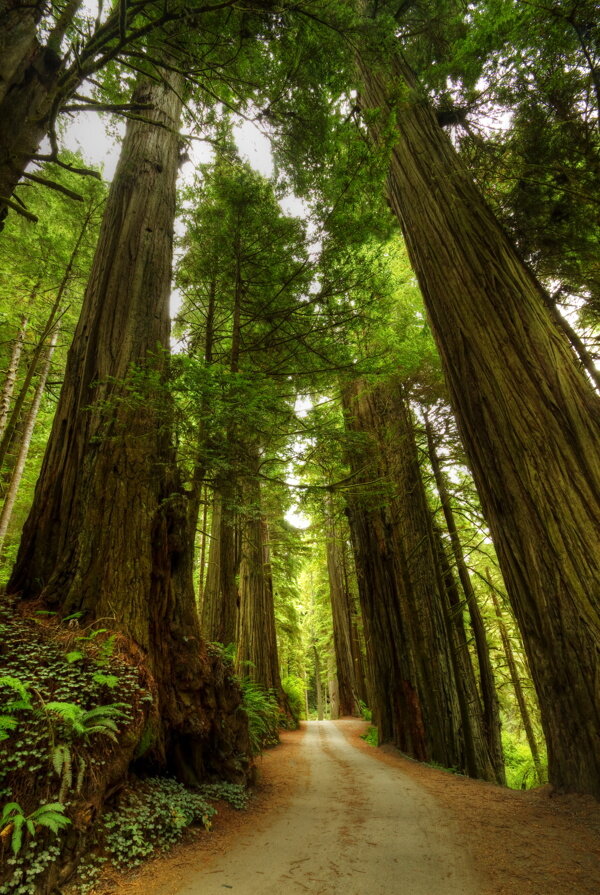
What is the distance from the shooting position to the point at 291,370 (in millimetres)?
6363

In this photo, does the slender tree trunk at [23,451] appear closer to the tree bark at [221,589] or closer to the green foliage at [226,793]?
the tree bark at [221,589]

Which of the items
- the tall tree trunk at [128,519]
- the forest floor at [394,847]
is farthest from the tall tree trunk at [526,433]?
the tall tree trunk at [128,519]

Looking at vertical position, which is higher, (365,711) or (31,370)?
(31,370)

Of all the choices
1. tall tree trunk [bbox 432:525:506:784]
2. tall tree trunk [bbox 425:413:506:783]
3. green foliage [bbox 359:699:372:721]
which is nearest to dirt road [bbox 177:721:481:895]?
tall tree trunk [bbox 432:525:506:784]

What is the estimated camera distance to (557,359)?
358 cm

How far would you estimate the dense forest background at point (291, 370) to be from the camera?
8.73 ft

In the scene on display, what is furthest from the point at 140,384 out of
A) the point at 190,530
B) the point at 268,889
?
the point at 268,889

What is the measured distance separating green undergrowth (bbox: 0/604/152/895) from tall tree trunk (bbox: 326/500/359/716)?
11.9 m

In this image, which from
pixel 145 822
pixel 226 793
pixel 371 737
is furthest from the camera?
pixel 371 737

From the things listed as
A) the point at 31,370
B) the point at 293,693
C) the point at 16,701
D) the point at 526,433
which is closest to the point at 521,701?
the point at 293,693

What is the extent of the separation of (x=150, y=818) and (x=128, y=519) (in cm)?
234

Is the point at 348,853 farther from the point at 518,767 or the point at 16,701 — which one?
the point at 518,767

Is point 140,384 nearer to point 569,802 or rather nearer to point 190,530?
point 190,530

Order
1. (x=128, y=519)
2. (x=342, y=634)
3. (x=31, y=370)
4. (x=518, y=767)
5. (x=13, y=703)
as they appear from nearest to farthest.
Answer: (x=13, y=703)
(x=128, y=519)
(x=31, y=370)
(x=518, y=767)
(x=342, y=634)
